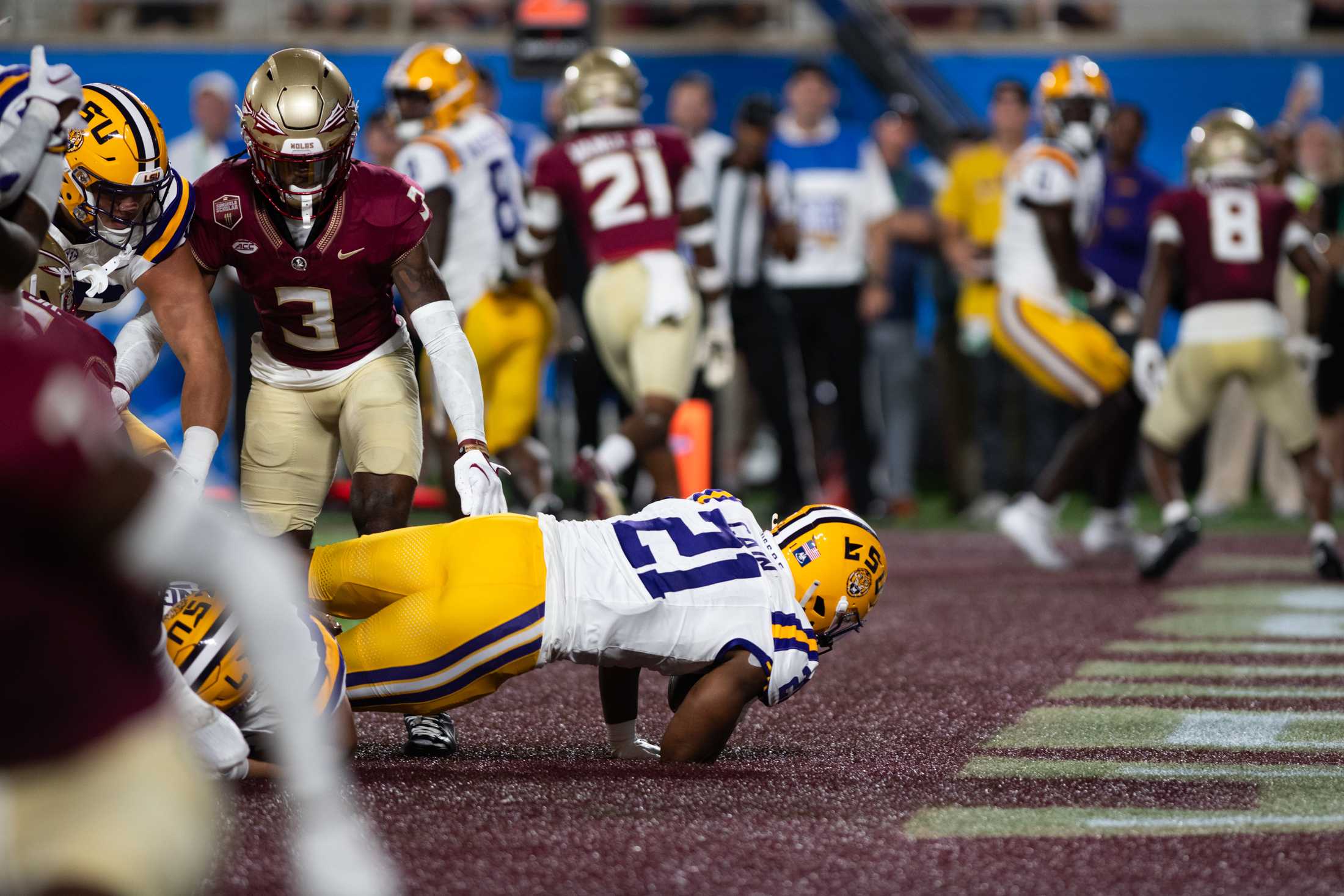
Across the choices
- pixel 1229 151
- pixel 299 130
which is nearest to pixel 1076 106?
pixel 1229 151

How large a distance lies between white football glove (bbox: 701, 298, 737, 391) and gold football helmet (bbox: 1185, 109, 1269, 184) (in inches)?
75.3

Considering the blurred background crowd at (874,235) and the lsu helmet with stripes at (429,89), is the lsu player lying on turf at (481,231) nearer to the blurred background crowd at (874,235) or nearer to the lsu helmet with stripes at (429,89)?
the lsu helmet with stripes at (429,89)

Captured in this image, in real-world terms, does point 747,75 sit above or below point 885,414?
above

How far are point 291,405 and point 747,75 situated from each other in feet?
26.9

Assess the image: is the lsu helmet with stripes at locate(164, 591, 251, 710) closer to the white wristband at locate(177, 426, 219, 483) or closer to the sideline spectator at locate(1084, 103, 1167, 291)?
the white wristband at locate(177, 426, 219, 483)

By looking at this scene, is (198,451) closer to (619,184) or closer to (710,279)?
(619,184)

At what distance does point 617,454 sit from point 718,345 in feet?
2.60

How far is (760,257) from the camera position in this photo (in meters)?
8.88

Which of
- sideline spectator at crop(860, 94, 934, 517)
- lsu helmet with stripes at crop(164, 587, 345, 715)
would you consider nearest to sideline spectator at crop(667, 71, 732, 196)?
sideline spectator at crop(860, 94, 934, 517)

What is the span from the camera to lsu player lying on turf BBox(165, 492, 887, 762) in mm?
3305

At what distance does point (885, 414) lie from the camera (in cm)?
1000

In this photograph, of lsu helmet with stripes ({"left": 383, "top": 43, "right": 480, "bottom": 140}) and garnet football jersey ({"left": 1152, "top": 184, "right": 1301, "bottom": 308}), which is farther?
garnet football jersey ({"left": 1152, "top": 184, "right": 1301, "bottom": 308})

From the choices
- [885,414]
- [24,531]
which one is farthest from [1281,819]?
[885,414]

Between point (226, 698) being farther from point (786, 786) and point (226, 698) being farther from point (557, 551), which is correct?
point (786, 786)
